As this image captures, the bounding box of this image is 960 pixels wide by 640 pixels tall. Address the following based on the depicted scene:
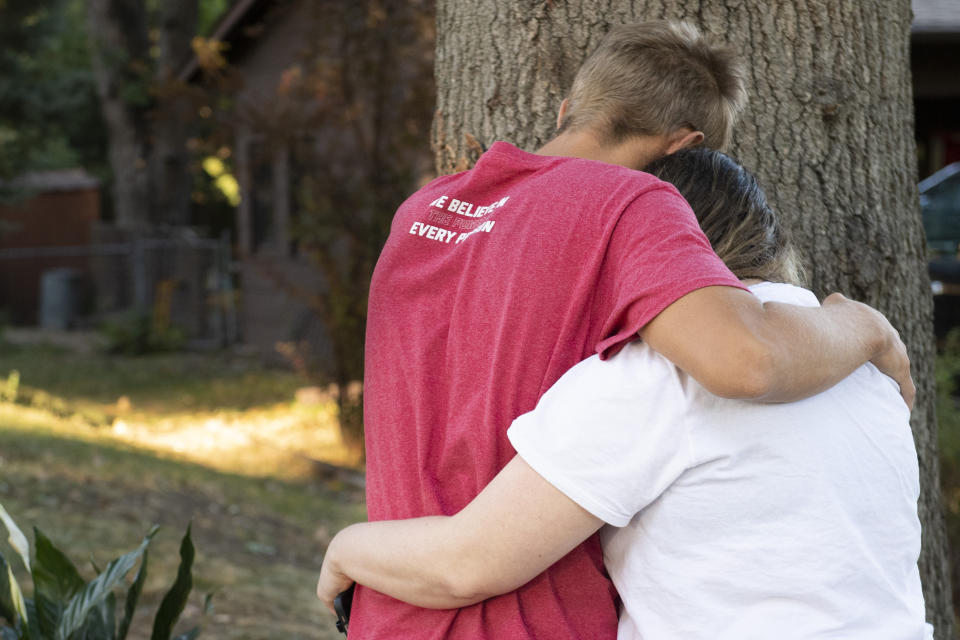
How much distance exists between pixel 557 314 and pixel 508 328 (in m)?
0.08

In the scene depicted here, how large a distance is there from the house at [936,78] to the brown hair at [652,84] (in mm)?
8437

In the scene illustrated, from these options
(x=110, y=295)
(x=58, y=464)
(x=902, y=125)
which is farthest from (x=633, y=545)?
(x=110, y=295)

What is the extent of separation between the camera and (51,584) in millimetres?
3098

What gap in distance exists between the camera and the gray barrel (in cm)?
2178

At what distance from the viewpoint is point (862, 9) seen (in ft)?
9.11

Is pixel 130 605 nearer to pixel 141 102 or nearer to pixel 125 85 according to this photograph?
pixel 141 102

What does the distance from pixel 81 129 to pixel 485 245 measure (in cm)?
3220

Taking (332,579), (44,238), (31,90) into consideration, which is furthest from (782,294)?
(44,238)

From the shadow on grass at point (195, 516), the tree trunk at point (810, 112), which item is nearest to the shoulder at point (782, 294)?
the tree trunk at point (810, 112)

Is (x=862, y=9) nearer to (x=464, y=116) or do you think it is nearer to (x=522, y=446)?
(x=464, y=116)

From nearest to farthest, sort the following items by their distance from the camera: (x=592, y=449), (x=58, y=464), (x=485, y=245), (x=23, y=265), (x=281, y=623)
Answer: (x=592, y=449), (x=485, y=245), (x=281, y=623), (x=58, y=464), (x=23, y=265)

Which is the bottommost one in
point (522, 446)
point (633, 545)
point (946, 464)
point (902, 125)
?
point (946, 464)

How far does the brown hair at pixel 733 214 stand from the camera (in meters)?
1.75

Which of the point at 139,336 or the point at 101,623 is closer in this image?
the point at 101,623
